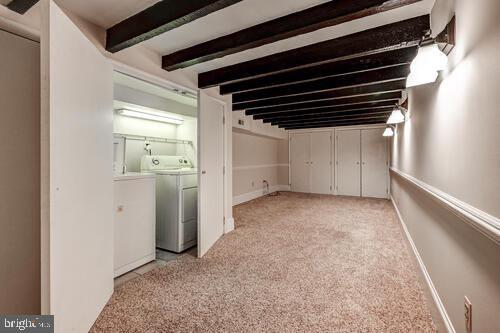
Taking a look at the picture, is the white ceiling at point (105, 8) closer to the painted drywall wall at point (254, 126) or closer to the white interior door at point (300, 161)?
the painted drywall wall at point (254, 126)

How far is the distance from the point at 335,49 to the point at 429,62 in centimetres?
102

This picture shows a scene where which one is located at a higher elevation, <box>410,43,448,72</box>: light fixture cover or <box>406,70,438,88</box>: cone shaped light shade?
<box>410,43,448,72</box>: light fixture cover

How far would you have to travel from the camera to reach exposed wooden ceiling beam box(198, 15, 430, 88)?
5.88 ft

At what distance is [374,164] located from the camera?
6.20m

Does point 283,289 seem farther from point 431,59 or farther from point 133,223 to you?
point 431,59

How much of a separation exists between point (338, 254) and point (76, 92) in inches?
110

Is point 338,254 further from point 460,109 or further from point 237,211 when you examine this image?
point 237,211

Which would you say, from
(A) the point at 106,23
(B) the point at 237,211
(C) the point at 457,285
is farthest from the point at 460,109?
(B) the point at 237,211

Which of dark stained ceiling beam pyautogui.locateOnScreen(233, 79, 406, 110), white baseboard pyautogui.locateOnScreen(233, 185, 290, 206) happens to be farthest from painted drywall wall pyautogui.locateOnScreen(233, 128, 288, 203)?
dark stained ceiling beam pyautogui.locateOnScreen(233, 79, 406, 110)

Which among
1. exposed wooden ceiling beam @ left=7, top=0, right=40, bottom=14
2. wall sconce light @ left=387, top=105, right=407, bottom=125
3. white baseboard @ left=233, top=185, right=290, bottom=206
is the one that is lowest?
white baseboard @ left=233, top=185, right=290, bottom=206

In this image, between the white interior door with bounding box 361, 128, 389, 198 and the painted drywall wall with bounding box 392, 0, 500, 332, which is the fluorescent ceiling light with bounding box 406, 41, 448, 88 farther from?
the white interior door with bounding box 361, 128, 389, 198

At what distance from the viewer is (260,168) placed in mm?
6582

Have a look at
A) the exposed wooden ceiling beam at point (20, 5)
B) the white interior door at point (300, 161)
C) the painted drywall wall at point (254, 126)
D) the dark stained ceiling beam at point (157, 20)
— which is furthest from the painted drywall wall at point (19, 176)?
the white interior door at point (300, 161)

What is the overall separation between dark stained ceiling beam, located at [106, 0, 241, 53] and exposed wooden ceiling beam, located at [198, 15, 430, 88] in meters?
1.10
